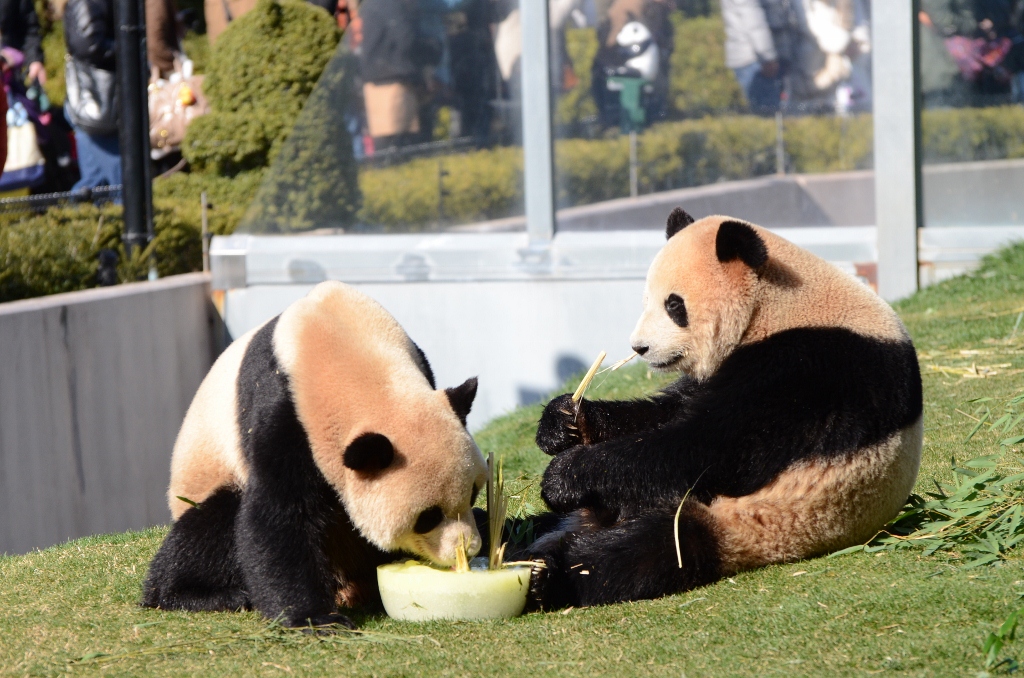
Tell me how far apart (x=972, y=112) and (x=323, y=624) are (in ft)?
25.3

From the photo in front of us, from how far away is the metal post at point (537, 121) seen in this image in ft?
30.2

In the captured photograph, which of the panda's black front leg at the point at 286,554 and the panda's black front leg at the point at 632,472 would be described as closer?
the panda's black front leg at the point at 286,554

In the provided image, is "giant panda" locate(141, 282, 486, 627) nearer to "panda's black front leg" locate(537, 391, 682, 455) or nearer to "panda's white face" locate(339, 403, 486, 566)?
"panda's white face" locate(339, 403, 486, 566)

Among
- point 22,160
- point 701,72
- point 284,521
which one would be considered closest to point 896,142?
point 701,72

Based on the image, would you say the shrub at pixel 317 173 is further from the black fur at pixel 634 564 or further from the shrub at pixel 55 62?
the shrub at pixel 55 62

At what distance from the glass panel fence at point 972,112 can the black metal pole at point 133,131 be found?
638 centimetres

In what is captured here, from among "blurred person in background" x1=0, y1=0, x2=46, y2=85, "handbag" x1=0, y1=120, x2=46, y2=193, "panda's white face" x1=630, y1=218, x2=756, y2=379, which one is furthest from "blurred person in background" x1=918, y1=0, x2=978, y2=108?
"blurred person in background" x1=0, y1=0, x2=46, y2=85

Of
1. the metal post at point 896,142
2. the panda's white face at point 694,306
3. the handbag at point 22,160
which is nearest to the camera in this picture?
the panda's white face at point 694,306

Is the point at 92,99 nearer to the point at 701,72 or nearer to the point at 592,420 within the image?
the point at 701,72

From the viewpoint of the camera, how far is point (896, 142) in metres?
8.95

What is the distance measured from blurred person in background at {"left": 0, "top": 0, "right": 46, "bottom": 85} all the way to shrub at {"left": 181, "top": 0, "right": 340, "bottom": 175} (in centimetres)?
319

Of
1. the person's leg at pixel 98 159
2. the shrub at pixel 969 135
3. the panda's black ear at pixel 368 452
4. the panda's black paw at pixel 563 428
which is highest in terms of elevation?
the person's leg at pixel 98 159

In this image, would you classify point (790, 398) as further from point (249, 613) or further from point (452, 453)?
point (249, 613)

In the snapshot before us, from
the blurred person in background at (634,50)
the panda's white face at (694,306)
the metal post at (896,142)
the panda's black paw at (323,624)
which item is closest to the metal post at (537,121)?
the blurred person in background at (634,50)
